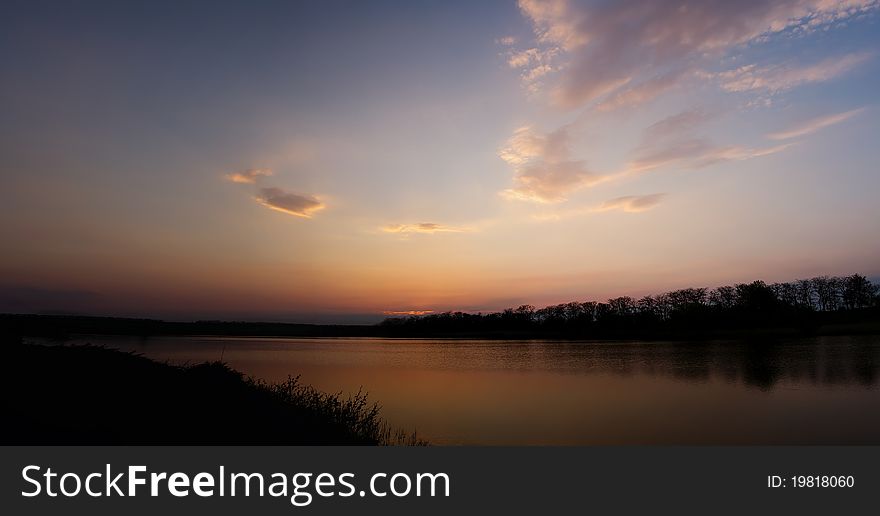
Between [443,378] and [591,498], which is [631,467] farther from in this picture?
[443,378]

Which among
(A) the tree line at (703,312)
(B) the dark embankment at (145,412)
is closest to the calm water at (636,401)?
(B) the dark embankment at (145,412)

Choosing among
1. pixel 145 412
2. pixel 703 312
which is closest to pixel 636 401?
pixel 145 412

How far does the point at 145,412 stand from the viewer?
40.7 ft

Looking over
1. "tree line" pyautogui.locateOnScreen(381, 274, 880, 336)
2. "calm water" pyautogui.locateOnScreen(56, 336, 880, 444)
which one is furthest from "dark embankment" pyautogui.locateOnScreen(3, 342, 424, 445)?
"tree line" pyautogui.locateOnScreen(381, 274, 880, 336)

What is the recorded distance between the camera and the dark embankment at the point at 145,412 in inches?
419

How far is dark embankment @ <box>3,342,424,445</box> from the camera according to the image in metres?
10.6

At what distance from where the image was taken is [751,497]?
30.8 ft

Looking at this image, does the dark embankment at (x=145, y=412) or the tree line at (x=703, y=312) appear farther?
the tree line at (x=703, y=312)

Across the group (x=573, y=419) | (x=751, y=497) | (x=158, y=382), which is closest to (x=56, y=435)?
(x=158, y=382)

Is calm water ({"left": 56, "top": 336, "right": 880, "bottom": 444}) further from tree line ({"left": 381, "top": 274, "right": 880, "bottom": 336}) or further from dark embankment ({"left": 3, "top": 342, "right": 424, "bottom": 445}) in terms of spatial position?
tree line ({"left": 381, "top": 274, "right": 880, "bottom": 336})

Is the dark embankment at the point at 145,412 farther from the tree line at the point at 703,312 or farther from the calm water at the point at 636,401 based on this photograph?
the tree line at the point at 703,312

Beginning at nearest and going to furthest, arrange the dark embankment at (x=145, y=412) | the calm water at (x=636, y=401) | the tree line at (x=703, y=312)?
the dark embankment at (x=145, y=412), the calm water at (x=636, y=401), the tree line at (x=703, y=312)

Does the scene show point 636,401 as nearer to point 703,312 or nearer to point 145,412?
point 145,412

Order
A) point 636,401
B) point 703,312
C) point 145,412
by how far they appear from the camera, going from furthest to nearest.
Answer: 1. point 703,312
2. point 636,401
3. point 145,412
